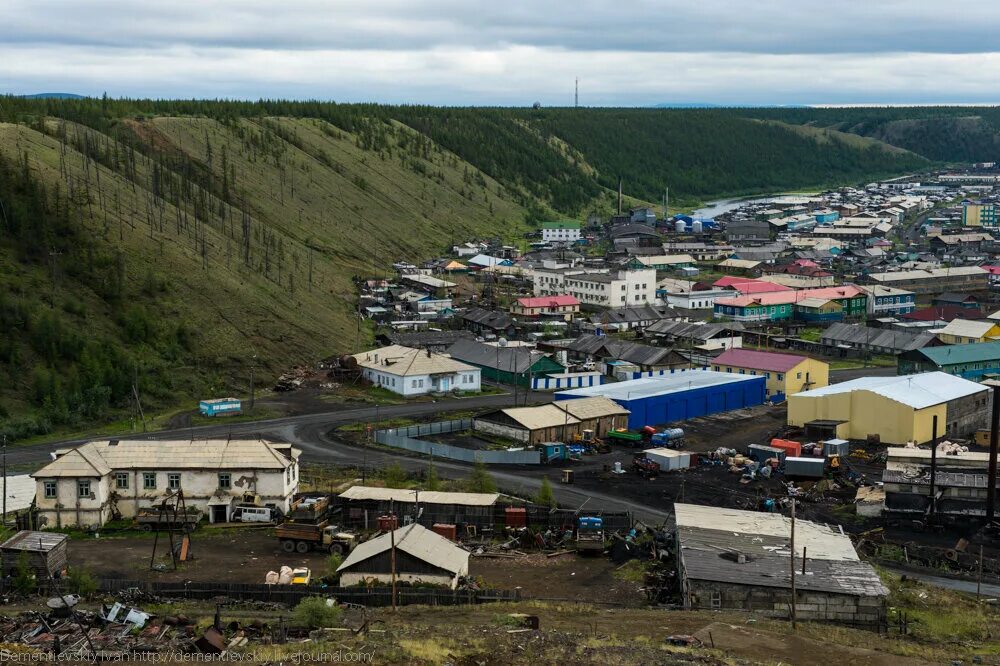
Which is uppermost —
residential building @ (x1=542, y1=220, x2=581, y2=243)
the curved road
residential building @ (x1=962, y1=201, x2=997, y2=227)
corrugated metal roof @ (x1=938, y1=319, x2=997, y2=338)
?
residential building @ (x1=962, y1=201, x2=997, y2=227)

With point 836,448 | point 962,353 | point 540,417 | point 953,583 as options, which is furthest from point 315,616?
point 962,353

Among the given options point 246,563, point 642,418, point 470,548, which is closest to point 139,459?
point 246,563

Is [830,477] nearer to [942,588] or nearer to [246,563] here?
[942,588]

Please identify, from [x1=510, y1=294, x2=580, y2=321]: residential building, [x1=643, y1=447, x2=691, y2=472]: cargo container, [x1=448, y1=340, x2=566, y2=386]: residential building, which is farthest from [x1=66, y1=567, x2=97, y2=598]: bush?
[x1=510, y1=294, x2=580, y2=321]: residential building

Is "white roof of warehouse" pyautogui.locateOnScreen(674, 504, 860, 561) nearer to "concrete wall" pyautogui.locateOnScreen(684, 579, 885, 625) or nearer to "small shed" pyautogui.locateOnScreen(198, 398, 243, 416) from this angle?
"concrete wall" pyautogui.locateOnScreen(684, 579, 885, 625)

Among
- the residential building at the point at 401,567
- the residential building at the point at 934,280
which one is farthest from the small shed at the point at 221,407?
the residential building at the point at 934,280

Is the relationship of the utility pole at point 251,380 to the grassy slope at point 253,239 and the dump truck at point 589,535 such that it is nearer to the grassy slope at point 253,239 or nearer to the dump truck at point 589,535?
the grassy slope at point 253,239
